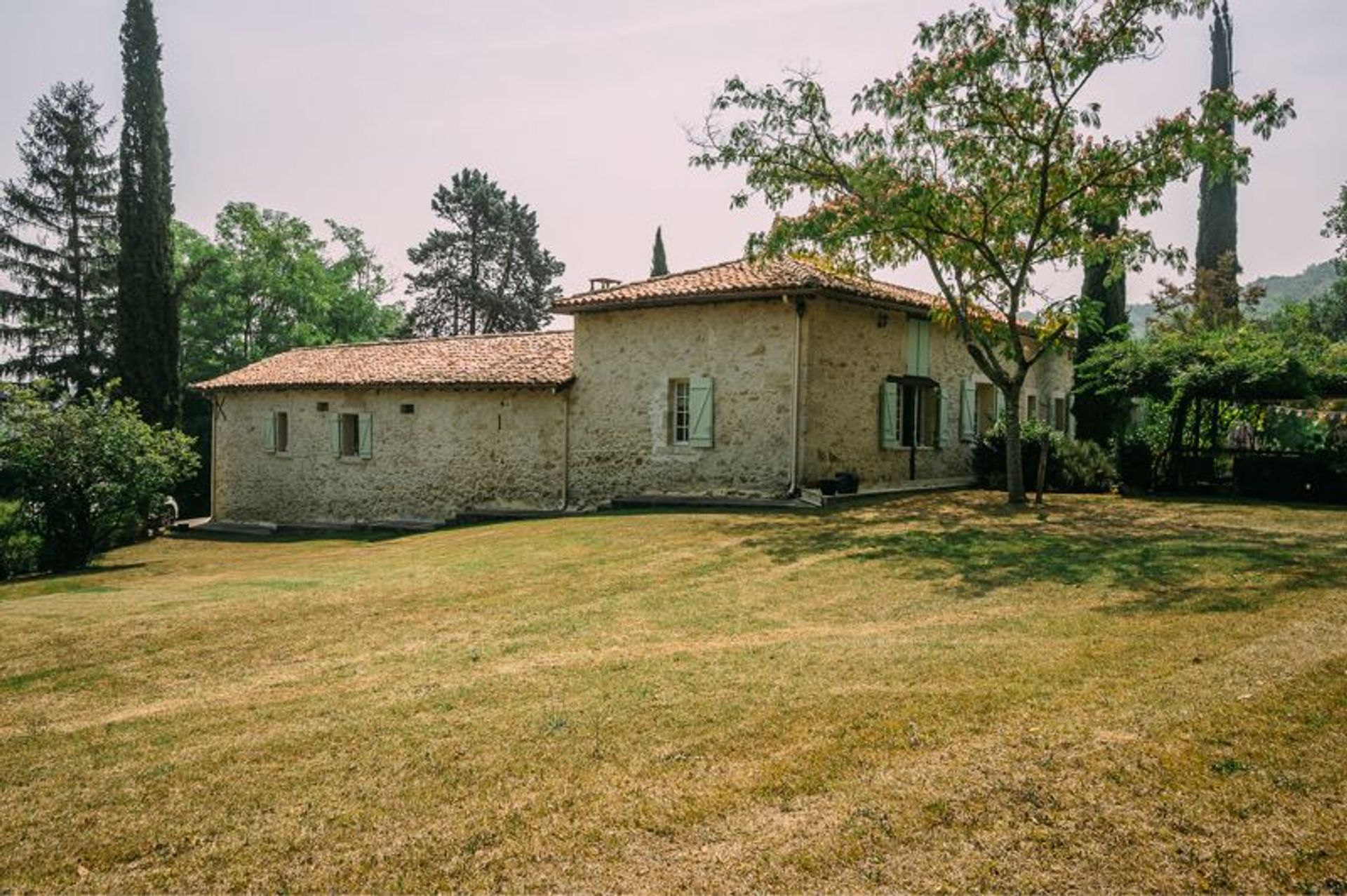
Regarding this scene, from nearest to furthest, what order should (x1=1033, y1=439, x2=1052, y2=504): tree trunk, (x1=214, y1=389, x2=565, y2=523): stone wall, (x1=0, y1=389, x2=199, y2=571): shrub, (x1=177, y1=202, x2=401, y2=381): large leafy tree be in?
(x1=1033, y1=439, x2=1052, y2=504): tree trunk, (x1=0, y1=389, x2=199, y2=571): shrub, (x1=214, y1=389, x2=565, y2=523): stone wall, (x1=177, y1=202, x2=401, y2=381): large leafy tree

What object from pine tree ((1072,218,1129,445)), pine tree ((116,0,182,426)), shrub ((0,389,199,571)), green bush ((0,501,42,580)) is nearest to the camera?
green bush ((0,501,42,580))

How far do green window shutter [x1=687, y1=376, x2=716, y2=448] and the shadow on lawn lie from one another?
3620 millimetres

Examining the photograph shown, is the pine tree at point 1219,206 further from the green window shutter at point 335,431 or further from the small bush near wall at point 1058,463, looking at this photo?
the green window shutter at point 335,431

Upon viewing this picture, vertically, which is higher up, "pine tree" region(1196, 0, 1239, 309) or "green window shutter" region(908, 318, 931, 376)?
"pine tree" region(1196, 0, 1239, 309)

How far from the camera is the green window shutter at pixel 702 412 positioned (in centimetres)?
1606

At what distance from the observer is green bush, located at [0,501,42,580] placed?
15648mm

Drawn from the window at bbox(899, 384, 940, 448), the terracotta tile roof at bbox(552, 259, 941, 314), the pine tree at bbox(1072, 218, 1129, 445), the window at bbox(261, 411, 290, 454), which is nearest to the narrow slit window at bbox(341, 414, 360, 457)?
the window at bbox(261, 411, 290, 454)

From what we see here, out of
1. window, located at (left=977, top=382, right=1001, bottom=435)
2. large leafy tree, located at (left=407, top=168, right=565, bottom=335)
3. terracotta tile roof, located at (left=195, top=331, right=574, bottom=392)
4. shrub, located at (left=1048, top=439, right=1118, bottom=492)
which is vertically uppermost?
large leafy tree, located at (left=407, top=168, right=565, bottom=335)

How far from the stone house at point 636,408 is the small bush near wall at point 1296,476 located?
5.57 meters

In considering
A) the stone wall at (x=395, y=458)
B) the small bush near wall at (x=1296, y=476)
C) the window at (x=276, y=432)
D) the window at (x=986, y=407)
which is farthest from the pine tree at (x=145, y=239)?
the small bush near wall at (x=1296, y=476)

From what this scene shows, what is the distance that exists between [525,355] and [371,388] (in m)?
3.86

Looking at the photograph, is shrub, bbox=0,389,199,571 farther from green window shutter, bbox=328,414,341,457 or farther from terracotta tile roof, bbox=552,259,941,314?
terracotta tile roof, bbox=552,259,941,314

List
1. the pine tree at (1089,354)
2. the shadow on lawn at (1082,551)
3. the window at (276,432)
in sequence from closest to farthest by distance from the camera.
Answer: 1. the shadow on lawn at (1082,551)
2. the pine tree at (1089,354)
3. the window at (276,432)

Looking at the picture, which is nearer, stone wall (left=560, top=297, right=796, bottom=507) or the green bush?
stone wall (left=560, top=297, right=796, bottom=507)
